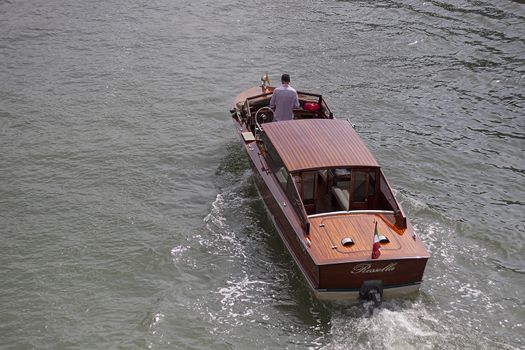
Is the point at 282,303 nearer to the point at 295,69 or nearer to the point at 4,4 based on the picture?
the point at 295,69

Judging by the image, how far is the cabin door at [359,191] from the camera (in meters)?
14.0

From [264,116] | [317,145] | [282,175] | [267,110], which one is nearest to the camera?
[317,145]

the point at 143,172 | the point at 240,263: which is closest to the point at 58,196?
the point at 143,172

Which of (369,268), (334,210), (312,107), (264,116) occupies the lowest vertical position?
(369,268)

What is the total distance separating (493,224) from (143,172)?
929 cm

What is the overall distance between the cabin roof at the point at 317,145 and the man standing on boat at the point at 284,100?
63.3 inches

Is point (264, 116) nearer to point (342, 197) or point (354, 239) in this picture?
point (342, 197)

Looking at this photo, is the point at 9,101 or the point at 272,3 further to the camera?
the point at 272,3

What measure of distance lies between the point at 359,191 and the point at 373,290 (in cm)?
256

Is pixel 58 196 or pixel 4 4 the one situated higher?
pixel 4 4

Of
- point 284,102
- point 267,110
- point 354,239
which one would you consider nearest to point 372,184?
point 354,239

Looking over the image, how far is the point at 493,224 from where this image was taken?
15.7m

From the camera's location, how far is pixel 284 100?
16.8 meters

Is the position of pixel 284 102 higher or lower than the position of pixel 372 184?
higher
